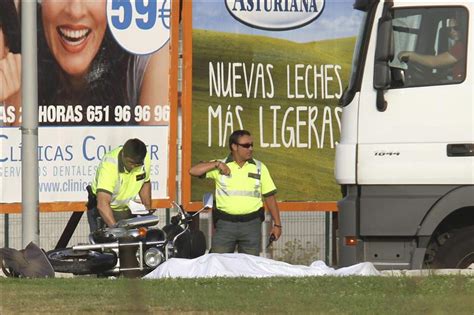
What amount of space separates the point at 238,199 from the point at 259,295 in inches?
173

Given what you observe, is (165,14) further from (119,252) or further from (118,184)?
(119,252)

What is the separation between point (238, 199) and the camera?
571 inches

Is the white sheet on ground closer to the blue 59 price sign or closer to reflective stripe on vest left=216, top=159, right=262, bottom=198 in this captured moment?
reflective stripe on vest left=216, top=159, right=262, bottom=198

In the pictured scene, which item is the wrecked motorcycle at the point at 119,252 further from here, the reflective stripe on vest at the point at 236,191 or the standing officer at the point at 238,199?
the reflective stripe on vest at the point at 236,191

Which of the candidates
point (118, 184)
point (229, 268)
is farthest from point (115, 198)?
point (229, 268)

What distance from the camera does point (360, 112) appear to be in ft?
40.5

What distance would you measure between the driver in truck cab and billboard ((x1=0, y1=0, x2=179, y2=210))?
5434mm

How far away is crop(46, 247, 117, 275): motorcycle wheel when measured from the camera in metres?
13.5

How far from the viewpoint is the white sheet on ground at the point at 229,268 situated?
12.5m

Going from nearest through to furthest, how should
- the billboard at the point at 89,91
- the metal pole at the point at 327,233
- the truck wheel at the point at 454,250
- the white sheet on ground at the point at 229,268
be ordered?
the truck wheel at the point at 454,250
the white sheet on ground at the point at 229,268
the billboard at the point at 89,91
the metal pole at the point at 327,233

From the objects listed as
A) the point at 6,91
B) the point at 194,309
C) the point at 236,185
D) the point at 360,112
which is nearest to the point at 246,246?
the point at 236,185

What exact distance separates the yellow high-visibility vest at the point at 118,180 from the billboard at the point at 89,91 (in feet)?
6.81

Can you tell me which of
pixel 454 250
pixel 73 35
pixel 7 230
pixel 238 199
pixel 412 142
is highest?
pixel 73 35

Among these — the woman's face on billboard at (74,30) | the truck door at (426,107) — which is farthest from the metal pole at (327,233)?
the truck door at (426,107)
